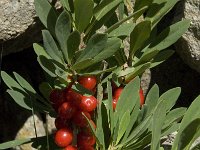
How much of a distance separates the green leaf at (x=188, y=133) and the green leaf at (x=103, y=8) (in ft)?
1.71

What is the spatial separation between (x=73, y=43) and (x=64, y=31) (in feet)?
0.17

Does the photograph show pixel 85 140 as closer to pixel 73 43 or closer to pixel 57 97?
pixel 57 97

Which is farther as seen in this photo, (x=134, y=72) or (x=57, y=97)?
(x=134, y=72)

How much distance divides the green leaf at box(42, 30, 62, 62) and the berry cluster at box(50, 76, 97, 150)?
0.41ft

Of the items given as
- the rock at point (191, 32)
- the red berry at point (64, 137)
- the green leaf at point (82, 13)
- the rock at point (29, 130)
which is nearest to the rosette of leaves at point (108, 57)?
the green leaf at point (82, 13)

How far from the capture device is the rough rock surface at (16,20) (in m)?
2.61

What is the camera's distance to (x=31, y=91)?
2.41 m

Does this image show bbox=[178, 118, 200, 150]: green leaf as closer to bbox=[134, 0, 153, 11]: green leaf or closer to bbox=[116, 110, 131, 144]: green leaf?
bbox=[116, 110, 131, 144]: green leaf

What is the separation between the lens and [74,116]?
2.15m

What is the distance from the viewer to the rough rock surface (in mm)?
2607

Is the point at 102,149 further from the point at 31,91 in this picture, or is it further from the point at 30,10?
the point at 30,10

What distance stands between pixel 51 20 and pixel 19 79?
0.30m

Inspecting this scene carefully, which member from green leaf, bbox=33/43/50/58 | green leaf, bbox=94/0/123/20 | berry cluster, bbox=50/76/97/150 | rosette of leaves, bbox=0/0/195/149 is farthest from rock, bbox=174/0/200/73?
green leaf, bbox=33/43/50/58

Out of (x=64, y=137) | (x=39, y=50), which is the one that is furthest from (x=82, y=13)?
→ (x=64, y=137)
